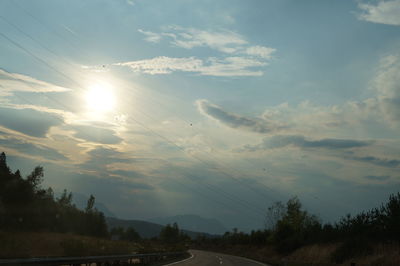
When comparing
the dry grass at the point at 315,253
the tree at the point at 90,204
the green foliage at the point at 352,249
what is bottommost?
the dry grass at the point at 315,253

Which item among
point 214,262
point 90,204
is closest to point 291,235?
point 214,262

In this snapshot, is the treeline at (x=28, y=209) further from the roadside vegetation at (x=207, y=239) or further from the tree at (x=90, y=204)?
the tree at (x=90, y=204)

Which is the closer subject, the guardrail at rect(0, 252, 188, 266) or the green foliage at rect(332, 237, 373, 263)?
the guardrail at rect(0, 252, 188, 266)

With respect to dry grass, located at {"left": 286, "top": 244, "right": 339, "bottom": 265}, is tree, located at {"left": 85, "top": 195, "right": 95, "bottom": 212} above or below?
above

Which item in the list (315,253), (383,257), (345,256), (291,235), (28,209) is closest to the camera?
(383,257)

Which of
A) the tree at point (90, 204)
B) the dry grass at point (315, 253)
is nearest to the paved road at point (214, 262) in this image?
the dry grass at point (315, 253)

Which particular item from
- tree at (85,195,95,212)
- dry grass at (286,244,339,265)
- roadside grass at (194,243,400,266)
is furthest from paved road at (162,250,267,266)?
tree at (85,195,95,212)

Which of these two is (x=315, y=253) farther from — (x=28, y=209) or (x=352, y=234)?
(x=28, y=209)

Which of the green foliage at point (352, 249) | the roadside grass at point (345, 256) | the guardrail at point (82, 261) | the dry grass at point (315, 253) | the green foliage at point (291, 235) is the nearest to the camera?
the guardrail at point (82, 261)

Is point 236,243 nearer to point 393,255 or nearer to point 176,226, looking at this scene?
point 176,226

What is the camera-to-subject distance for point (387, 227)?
119ft

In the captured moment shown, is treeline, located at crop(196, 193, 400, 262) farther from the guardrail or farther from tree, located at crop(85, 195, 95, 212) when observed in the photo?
tree, located at crop(85, 195, 95, 212)

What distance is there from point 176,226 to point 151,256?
120626 mm

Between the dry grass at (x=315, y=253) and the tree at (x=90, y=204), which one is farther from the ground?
the tree at (x=90, y=204)
